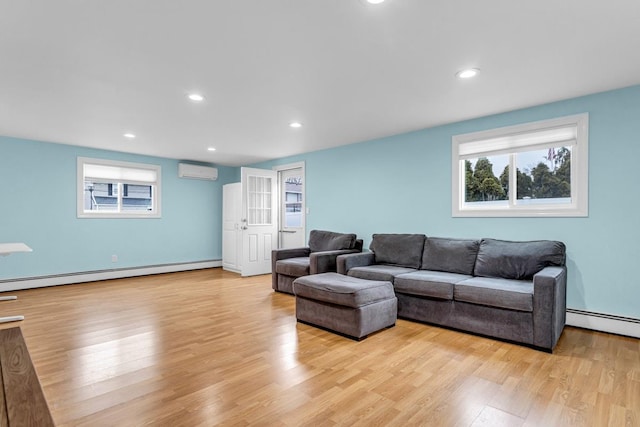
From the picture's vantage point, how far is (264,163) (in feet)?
22.9

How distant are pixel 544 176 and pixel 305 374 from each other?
3.22 metres

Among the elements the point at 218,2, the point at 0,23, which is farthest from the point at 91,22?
the point at 218,2

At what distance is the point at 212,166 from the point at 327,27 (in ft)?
19.0

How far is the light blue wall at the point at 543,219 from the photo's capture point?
9.90 ft

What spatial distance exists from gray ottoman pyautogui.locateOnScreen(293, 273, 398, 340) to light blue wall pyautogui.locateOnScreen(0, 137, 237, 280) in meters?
4.11

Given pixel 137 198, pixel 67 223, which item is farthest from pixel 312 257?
pixel 67 223

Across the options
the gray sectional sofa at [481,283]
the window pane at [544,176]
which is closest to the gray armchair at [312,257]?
the gray sectional sofa at [481,283]

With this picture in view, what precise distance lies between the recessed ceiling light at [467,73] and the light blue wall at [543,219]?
4.18 feet

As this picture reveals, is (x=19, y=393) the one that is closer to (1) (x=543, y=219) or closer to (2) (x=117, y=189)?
(1) (x=543, y=219)

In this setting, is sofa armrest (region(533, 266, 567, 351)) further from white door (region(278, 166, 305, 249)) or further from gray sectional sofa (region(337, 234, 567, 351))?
white door (region(278, 166, 305, 249))

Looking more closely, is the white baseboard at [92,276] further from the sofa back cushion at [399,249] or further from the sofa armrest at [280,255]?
the sofa back cushion at [399,249]

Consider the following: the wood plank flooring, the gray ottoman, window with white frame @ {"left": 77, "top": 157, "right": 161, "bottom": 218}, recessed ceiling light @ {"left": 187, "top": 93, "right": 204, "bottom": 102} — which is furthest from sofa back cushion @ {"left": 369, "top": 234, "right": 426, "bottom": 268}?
window with white frame @ {"left": 77, "top": 157, "right": 161, "bottom": 218}

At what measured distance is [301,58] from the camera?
247 centimetres

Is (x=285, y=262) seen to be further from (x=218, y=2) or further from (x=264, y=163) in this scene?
(x=218, y=2)
